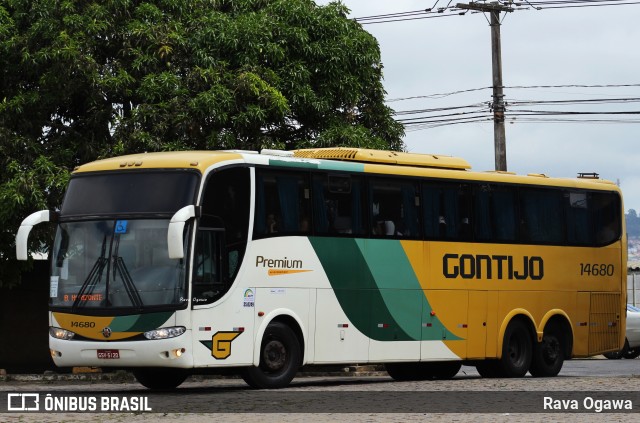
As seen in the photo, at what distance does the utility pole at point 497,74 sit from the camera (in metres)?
36.0

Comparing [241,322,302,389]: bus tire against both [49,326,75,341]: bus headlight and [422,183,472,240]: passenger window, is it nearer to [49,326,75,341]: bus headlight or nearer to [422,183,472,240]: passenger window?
[49,326,75,341]: bus headlight

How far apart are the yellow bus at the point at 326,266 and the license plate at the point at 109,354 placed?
19mm

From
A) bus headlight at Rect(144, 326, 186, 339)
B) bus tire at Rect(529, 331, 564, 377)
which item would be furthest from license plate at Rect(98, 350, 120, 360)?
bus tire at Rect(529, 331, 564, 377)

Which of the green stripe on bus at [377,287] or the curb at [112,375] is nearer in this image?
the green stripe on bus at [377,287]

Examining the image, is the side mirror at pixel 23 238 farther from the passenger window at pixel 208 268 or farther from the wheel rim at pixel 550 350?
the wheel rim at pixel 550 350

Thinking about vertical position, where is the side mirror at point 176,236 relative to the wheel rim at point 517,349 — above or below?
above

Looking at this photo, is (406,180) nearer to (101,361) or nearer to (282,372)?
(282,372)

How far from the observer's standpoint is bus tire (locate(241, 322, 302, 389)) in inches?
801

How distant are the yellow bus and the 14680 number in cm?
3

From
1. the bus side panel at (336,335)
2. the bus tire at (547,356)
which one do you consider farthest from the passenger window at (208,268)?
the bus tire at (547,356)

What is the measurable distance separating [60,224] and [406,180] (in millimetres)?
5987

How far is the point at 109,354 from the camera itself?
19.2 m

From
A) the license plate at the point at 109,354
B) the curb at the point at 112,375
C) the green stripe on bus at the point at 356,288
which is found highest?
the green stripe on bus at the point at 356,288

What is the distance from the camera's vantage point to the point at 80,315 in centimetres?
1953
